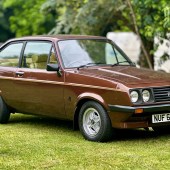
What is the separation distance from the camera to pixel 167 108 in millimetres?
8188

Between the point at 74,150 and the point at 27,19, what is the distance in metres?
33.3

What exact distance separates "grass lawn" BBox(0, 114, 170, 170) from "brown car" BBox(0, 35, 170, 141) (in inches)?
11.8

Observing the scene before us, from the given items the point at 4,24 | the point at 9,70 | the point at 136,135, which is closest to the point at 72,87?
the point at 136,135

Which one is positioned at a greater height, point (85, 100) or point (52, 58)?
point (52, 58)

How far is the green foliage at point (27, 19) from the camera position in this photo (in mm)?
39062

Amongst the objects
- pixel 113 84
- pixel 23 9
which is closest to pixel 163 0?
pixel 113 84

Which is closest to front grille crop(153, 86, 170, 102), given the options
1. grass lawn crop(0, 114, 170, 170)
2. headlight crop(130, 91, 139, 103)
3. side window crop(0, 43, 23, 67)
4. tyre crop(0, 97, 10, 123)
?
headlight crop(130, 91, 139, 103)

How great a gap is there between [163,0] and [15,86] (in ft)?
13.1

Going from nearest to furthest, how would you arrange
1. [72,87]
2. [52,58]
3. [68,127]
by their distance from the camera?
1. [72,87]
2. [52,58]
3. [68,127]

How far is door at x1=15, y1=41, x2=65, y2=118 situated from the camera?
29.6 feet

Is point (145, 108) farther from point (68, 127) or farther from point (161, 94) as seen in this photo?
point (68, 127)

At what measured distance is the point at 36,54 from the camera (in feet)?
31.6

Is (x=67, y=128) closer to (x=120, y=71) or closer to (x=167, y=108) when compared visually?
(x=120, y=71)

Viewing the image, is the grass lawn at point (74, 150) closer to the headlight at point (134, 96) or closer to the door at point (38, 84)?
the door at point (38, 84)
